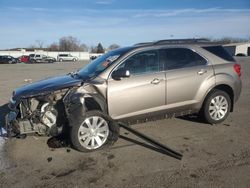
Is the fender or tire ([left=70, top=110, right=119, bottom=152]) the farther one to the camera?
the fender

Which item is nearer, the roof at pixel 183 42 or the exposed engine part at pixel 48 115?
the exposed engine part at pixel 48 115

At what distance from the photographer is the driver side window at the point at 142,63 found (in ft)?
19.5

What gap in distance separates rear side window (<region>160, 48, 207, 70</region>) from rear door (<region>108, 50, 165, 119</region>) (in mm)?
186

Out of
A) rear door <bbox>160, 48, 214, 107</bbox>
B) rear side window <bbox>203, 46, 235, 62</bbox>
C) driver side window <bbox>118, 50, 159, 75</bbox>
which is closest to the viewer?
driver side window <bbox>118, 50, 159, 75</bbox>

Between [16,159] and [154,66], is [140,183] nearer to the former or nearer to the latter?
[16,159]

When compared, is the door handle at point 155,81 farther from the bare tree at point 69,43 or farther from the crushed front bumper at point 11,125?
the bare tree at point 69,43

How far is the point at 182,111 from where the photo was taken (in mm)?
6414

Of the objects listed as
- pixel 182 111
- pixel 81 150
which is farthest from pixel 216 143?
pixel 81 150

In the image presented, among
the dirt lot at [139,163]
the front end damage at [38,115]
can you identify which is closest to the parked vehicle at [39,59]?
the dirt lot at [139,163]

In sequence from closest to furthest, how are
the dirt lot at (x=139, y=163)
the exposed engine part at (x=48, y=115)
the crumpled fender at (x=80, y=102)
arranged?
the dirt lot at (x=139, y=163) → the crumpled fender at (x=80, y=102) → the exposed engine part at (x=48, y=115)

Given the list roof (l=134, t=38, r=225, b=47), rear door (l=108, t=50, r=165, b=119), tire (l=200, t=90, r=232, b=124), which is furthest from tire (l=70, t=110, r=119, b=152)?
tire (l=200, t=90, r=232, b=124)

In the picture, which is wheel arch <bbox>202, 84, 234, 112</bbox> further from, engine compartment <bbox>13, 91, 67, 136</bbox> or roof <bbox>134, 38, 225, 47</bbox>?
engine compartment <bbox>13, 91, 67, 136</bbox>

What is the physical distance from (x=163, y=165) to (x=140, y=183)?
68 cm

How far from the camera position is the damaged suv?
216 inches
